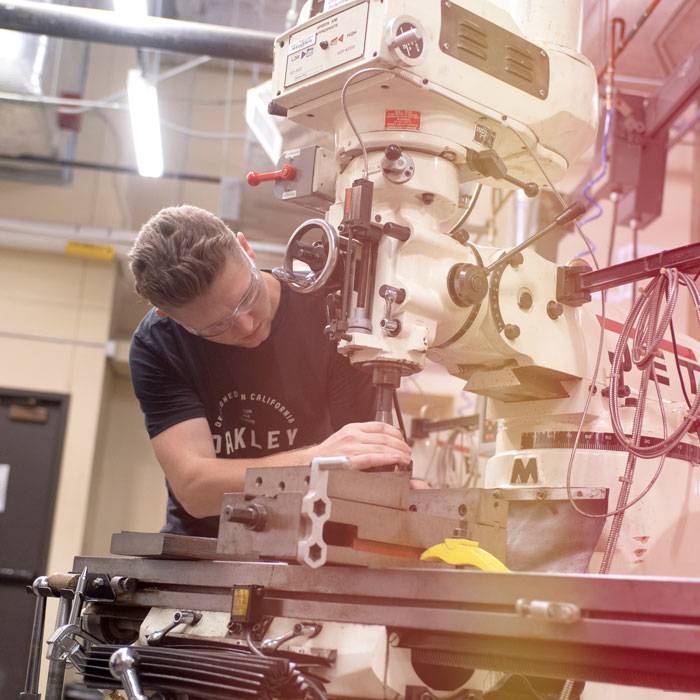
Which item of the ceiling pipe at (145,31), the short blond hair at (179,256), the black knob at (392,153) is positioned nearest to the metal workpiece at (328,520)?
the black knob at (392,153)

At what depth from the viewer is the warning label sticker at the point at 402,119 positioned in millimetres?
1338

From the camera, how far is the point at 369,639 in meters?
1.02

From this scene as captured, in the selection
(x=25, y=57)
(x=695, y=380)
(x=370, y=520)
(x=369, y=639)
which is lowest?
(x=369, y=639)

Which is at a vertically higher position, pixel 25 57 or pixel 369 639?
pixel 25 57

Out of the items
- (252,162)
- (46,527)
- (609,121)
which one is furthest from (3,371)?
(609,121)

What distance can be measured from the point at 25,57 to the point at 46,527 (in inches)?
97.6

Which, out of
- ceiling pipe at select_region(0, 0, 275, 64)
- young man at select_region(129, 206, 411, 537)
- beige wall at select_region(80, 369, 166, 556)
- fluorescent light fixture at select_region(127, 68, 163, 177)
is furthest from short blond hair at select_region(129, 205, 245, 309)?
beige wall at select_region(80, 369, 166, 556)

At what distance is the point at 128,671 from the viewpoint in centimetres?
110

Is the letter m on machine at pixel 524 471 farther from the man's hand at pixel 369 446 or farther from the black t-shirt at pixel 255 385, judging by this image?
the black t-shirt at pixel 255 385

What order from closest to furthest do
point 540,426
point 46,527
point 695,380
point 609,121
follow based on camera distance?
point 540,426
point 695,380
point 609,121
point 46,527

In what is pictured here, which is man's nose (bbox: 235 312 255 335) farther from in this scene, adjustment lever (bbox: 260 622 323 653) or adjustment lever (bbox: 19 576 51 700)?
adjustment lever (bbox: 260 622 323 653)

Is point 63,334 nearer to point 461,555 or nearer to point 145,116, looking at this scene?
point 145,116

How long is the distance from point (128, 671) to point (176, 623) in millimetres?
190

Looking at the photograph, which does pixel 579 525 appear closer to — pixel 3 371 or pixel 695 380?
pixel 695 380
